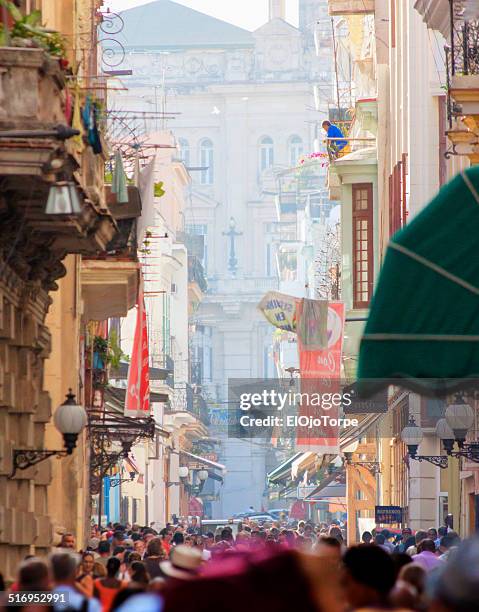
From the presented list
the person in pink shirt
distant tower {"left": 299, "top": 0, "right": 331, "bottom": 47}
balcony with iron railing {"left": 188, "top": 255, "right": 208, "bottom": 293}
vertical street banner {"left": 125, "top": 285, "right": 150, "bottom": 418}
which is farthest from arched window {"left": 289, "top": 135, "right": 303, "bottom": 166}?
the person in pink shirt

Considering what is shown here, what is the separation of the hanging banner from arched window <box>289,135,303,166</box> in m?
114

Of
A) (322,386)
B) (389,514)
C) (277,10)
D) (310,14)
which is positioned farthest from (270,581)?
(277,10)

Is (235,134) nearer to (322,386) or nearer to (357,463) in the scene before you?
(357,463)

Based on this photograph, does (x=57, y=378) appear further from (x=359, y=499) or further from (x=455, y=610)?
(x=359, y=499)

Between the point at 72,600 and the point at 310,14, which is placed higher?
the point at 310,14

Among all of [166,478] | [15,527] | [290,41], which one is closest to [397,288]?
[15,527]

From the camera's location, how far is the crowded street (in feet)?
28.7

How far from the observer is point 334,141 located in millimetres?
43156

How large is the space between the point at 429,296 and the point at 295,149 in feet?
438

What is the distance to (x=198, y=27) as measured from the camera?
15075 cm

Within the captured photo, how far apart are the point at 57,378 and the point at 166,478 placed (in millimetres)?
41811

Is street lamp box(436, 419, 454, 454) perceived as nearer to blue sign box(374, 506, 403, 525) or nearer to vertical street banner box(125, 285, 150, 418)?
vertical street banner box(125, 285, 150, 418)

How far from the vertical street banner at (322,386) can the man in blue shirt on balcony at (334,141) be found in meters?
12.9

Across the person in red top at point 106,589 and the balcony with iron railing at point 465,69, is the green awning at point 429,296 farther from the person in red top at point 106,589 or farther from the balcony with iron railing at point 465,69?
the balcony with iron railing at point 465,69
